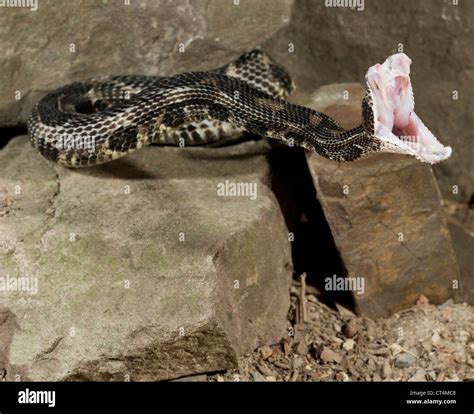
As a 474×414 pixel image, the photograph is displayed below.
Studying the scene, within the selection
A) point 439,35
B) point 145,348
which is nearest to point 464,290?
point 439,35

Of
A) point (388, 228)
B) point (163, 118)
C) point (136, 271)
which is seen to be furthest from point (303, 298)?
point (163, 118)

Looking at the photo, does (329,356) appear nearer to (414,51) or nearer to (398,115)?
(398,115)

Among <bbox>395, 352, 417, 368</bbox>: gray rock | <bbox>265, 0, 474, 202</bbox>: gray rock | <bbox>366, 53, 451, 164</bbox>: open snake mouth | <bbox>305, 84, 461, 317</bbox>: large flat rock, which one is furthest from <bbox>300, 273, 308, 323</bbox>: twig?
<bbox>265, 0, 474, 202</bbox>: gray rock

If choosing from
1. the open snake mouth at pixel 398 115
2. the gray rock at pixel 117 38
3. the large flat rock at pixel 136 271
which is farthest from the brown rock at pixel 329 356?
the gray rock at pixel 117 38

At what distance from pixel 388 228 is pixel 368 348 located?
3.32 ft

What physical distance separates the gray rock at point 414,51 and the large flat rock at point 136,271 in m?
2.11

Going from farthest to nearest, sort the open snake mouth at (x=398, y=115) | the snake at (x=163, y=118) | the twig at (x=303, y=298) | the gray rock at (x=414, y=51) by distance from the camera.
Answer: the gray rock at (x=414, y=51), the twig at (x=303, y=298), the snake at (x=163, y=118), the open snake mouth at (x=398, y=115)

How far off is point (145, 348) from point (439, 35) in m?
4.33

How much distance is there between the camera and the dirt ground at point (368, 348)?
6590 mm

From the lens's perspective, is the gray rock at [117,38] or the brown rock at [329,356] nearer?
the brown rock at [329,356]

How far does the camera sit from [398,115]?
235 inches

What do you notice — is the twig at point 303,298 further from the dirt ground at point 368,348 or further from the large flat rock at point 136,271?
the large flat rock at point 136,271

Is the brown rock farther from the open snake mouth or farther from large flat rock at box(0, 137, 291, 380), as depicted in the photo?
the open snake mouth

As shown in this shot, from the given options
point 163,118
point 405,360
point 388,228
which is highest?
point 163,118
